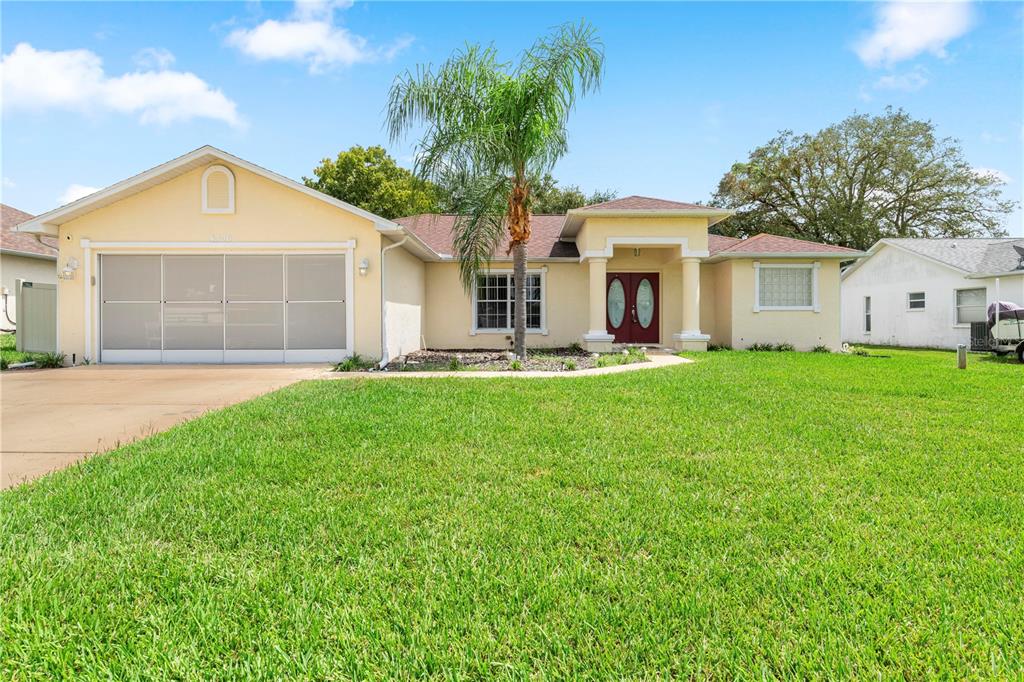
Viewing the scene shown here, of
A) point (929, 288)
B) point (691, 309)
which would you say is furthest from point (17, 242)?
→ point (929, 288)

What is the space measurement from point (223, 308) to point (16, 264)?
10841mm

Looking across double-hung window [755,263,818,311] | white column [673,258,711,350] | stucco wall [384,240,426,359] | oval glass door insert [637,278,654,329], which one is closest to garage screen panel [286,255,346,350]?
stucco wall [384,240,426,359]

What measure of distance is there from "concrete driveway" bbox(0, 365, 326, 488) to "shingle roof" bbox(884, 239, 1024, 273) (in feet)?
74.6

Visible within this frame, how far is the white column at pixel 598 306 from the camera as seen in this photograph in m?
14.3

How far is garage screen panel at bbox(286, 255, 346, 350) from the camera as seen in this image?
1192cm

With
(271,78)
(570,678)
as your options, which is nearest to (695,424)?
(570,678)

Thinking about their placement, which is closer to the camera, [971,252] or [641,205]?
[641,205]

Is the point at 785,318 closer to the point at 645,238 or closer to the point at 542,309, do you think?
the point at 645,238

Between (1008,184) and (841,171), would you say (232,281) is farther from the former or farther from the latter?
(1008,184)

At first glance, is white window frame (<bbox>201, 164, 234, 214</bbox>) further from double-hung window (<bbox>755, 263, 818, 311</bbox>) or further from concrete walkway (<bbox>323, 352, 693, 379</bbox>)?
double-hung window (<bbox>755, 263, 818, 311</bbox>)

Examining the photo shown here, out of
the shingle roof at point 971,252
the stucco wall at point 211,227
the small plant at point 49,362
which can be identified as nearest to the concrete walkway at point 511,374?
the stucco wall at point 211,227

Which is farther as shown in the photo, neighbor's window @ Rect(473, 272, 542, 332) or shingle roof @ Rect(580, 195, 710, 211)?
neighbor's window @ Rect(473, 272, 542, 332)

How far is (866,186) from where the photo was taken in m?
30.2

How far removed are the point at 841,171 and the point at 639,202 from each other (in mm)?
23188
